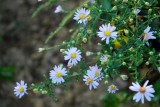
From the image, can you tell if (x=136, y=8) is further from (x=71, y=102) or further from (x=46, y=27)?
(x=46, y=27)

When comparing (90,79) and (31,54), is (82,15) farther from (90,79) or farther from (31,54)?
(31,54)

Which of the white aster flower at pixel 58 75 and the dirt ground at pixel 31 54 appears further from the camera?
the dirt ground at pixel 31 54

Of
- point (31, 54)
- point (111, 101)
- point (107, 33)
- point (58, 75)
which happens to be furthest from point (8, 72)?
point (107, 33)

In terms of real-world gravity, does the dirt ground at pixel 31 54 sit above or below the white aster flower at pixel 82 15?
above

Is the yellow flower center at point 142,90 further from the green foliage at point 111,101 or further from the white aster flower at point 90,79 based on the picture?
the green foliage at point 111,101

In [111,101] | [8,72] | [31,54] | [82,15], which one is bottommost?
[82,15]

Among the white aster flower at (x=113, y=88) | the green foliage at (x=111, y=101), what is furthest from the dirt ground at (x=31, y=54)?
the white aster flower at (x=113, y=88)

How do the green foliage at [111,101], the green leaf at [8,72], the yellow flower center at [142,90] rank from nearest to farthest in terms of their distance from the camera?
the yellow flower center at [142,90] → the green foliage at [111,101] → the green leaf at [8,72]

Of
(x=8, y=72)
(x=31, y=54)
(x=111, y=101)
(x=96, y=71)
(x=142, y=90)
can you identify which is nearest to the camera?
(x=142, y=90)
